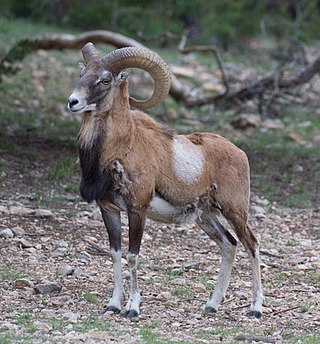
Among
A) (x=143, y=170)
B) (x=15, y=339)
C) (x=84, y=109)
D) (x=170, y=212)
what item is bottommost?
(x=15, y=339)

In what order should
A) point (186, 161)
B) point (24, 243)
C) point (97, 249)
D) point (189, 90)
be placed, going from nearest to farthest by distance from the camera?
point (186, 161) → point (24, 243) → point (97, 249) → point (189, 90)

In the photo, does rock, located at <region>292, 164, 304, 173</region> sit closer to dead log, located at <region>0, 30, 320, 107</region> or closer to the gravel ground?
the gravel ground

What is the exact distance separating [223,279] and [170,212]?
0.89 meters

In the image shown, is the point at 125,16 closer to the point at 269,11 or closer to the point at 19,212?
the point at 269,11

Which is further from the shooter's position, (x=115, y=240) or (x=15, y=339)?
(x=115, y=240)

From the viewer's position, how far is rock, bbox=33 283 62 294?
31.0 ft

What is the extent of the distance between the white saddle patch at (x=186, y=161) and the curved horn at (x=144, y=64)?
55 centimetres

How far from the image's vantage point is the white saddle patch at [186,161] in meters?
9.37

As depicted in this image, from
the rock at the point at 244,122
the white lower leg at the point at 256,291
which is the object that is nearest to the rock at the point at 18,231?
the white lower leg at the point at 256,291

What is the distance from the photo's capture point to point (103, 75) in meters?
9.03

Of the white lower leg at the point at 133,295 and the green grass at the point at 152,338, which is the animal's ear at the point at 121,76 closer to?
the white lower leg at the point at 133,295

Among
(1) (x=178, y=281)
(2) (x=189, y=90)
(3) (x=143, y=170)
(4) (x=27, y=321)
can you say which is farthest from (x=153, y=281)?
(2) (x=189, y=90)

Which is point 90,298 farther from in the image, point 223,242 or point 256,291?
point 256,291

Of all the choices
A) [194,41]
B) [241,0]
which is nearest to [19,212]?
[194,41]
